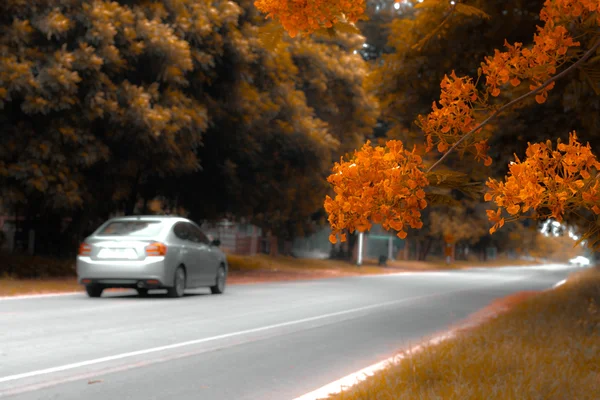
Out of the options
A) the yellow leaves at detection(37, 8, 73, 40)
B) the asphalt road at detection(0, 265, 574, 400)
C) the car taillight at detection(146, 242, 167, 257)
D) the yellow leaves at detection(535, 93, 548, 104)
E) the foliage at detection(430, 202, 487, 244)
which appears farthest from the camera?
the foliage at detection(430, 202, 487, 244)

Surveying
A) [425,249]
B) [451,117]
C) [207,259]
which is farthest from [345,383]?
[425,249]

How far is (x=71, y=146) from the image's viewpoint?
2020 cm

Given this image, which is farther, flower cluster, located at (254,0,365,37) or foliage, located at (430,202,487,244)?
foliage, located at (430,202,487,244)

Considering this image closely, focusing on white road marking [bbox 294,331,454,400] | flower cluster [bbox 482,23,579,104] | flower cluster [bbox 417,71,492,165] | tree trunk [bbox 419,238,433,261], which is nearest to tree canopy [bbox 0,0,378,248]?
white road marking [bbox 294,331,454,400]

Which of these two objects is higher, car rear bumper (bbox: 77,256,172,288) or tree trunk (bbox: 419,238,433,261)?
tree trunk (bbox: 419,238,433,261)

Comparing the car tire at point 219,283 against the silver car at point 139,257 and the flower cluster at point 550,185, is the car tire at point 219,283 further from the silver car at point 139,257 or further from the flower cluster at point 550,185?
the flower cluster at point 550,185

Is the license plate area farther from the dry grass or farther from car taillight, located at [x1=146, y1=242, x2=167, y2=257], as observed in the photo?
the dry grass

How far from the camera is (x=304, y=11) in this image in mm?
6008

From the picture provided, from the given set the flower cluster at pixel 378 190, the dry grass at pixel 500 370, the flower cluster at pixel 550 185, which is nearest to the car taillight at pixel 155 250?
the dry grass at pixel 500 370

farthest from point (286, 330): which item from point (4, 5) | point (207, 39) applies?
point (207, 39)

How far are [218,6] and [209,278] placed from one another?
877 centimetres

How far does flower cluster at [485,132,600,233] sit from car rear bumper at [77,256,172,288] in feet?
39.9

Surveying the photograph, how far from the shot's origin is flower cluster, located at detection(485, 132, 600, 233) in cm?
450

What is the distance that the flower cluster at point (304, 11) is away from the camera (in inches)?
234
